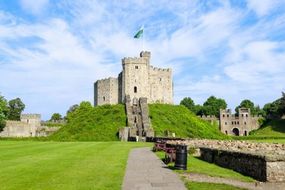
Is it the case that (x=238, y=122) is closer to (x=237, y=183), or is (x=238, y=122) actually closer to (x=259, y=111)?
(x=259, y=111)

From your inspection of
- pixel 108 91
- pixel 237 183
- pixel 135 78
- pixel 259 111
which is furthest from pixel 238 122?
pixel 237 183

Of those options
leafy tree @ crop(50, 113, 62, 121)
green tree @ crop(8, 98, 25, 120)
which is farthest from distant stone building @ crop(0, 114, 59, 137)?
leafy tree @ crop(50, 113, 62, 121)

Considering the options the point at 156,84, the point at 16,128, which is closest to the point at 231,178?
the point at 156,84

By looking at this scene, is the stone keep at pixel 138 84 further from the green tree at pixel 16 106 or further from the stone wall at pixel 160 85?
the green tree at pixel 16 106

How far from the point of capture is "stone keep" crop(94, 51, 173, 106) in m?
81.0

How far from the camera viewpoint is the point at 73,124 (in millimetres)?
69375

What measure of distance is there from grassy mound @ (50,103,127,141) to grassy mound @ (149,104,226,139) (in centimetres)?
558

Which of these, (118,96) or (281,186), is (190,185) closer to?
(281,186)

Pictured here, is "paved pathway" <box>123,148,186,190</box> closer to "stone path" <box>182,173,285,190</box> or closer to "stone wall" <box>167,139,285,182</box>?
"stone path" <box>182,173,285,190</box>

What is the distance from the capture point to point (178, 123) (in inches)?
2618

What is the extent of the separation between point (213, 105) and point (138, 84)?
75.5 meters

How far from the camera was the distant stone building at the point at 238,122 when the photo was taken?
133m

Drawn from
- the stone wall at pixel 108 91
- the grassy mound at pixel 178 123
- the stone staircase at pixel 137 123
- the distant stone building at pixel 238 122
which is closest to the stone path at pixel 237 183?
the stone staircase at pixel 137 123

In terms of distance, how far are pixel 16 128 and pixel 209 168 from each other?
86.1 meters
